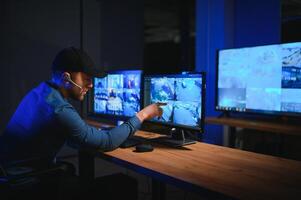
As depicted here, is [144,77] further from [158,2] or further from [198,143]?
[158,2]

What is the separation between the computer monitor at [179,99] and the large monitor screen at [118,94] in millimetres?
118

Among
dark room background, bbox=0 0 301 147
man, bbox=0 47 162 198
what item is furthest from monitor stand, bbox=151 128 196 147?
dark room background, bbox=0 0 301 147

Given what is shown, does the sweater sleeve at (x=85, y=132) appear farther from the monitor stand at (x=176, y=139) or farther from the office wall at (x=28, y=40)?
the office wall at (x=28, y=40)

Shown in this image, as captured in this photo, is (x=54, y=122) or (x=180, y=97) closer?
(x=54, y=122)

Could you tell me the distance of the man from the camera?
1.64 m

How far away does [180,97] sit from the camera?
6.79 feet

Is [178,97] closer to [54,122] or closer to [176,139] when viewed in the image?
[176,139]

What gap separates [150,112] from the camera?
80.6 inches

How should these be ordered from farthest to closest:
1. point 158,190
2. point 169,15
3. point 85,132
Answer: point 169,15 → point 158,190 → point 85,132

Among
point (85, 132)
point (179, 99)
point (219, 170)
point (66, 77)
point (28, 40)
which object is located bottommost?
point (219, 170)

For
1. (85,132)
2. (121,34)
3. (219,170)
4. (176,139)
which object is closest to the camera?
(219,170)

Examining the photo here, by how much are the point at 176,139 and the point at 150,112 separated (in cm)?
30

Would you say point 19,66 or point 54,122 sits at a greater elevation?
point 19,66

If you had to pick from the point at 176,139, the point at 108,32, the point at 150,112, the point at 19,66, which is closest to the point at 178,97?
the point at 150,112
